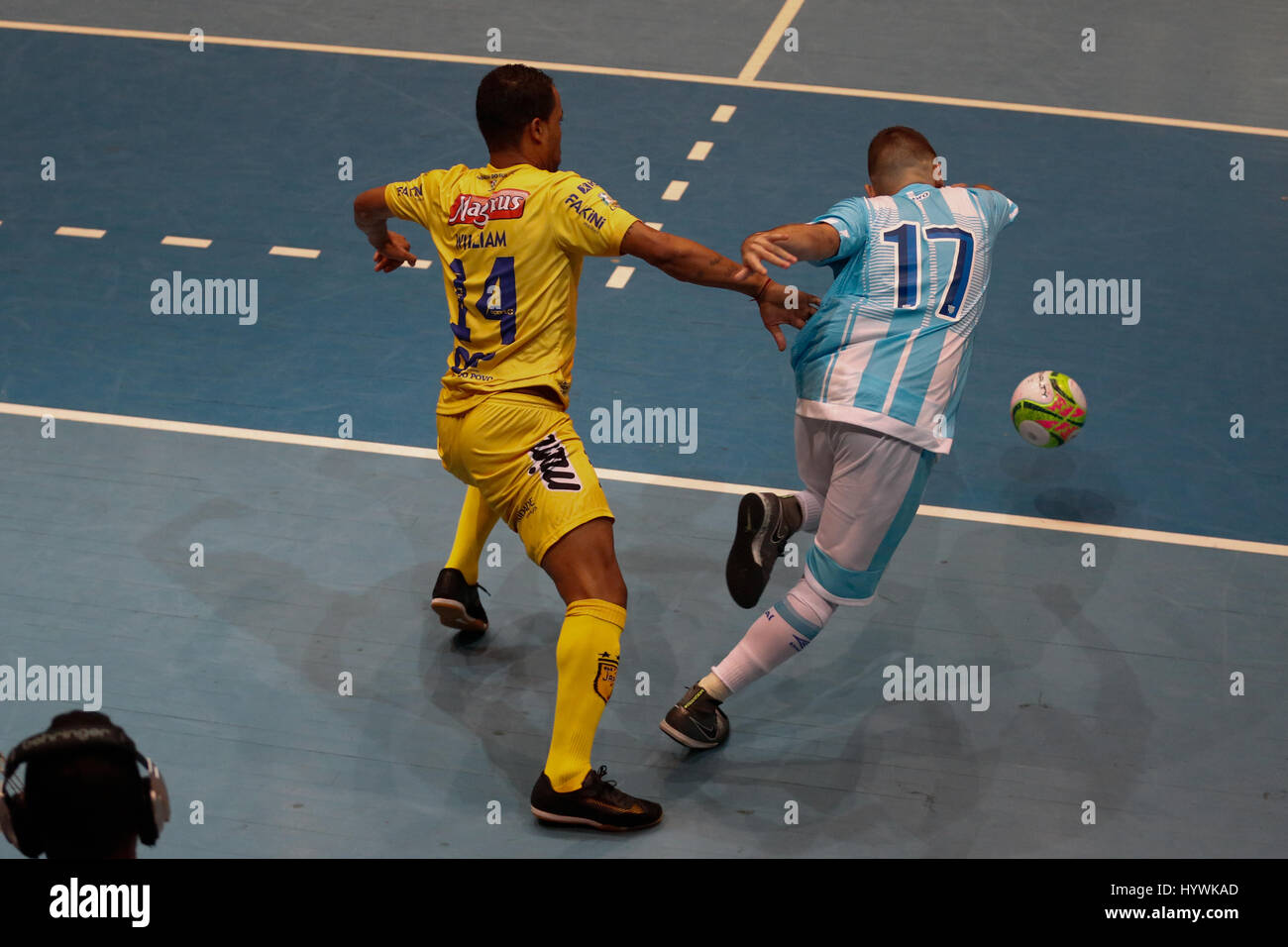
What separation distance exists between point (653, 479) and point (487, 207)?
7.23ft

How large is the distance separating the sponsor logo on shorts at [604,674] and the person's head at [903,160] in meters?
1.98

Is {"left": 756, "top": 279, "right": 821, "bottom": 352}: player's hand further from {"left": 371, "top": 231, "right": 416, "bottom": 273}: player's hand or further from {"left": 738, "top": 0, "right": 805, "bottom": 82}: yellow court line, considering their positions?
{"left": 738, "top": 0, "right": 805, "bottom": 82}: yellow court line

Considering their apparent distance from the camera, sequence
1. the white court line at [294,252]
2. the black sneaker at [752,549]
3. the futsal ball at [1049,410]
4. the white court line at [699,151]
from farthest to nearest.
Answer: the white court line at [699,151] → the white court line at [294,252] → the futsal ball at [1049,410] → the black sneaker at [752,549]

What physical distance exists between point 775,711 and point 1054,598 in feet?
4.60

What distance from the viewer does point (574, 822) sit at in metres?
4.91

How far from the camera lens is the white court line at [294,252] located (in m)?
8.72

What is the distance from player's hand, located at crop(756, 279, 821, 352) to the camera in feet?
15.6

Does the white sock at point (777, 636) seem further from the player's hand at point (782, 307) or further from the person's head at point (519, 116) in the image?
the person's head at point (519, 116)

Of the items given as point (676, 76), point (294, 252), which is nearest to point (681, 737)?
point (294, 252)

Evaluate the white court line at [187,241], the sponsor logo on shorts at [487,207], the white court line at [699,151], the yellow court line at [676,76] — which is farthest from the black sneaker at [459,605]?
the yellow court line at [676,76]

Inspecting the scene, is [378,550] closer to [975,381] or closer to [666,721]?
[666,721]

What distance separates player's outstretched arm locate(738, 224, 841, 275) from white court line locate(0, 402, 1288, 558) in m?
2.06

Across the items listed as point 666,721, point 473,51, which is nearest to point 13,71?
point 473,51

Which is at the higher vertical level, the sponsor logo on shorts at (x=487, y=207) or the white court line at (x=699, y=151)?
the white court line at (x=699, y=151)
